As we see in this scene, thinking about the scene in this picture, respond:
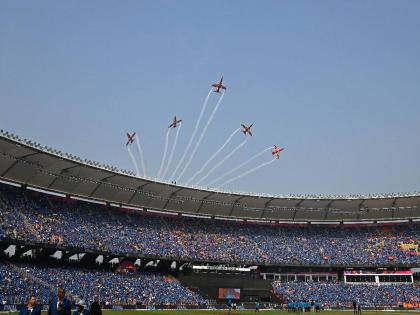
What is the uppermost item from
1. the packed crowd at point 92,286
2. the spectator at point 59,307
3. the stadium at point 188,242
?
the stadium at point 188,242

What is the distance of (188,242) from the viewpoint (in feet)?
254

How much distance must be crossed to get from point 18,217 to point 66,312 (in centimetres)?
4919

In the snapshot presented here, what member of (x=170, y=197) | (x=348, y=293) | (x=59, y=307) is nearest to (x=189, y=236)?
(x=170, y=197)

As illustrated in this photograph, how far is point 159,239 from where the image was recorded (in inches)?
2948

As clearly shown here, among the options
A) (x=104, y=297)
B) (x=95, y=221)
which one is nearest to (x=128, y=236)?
(x=95, y=221)

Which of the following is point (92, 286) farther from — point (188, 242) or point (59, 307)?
point (59, 307)

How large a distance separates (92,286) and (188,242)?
22.7 meters

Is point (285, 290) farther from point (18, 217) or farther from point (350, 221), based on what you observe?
point (18, 217)

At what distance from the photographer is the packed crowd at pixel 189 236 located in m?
61.0

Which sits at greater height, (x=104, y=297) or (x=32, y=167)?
(x=32, y=167)

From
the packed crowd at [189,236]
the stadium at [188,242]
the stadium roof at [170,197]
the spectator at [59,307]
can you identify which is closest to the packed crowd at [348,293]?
the stadium at [188,242]

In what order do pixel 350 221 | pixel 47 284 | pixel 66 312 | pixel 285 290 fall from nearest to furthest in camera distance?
1. pixel 66 312
2. pixel 47 284
3. pixel 285 290
4. pixel 350 221

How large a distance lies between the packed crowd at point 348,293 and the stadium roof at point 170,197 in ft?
45.3

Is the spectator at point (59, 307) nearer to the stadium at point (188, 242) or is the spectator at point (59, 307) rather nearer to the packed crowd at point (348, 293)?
the stadium at point (188, 242)
